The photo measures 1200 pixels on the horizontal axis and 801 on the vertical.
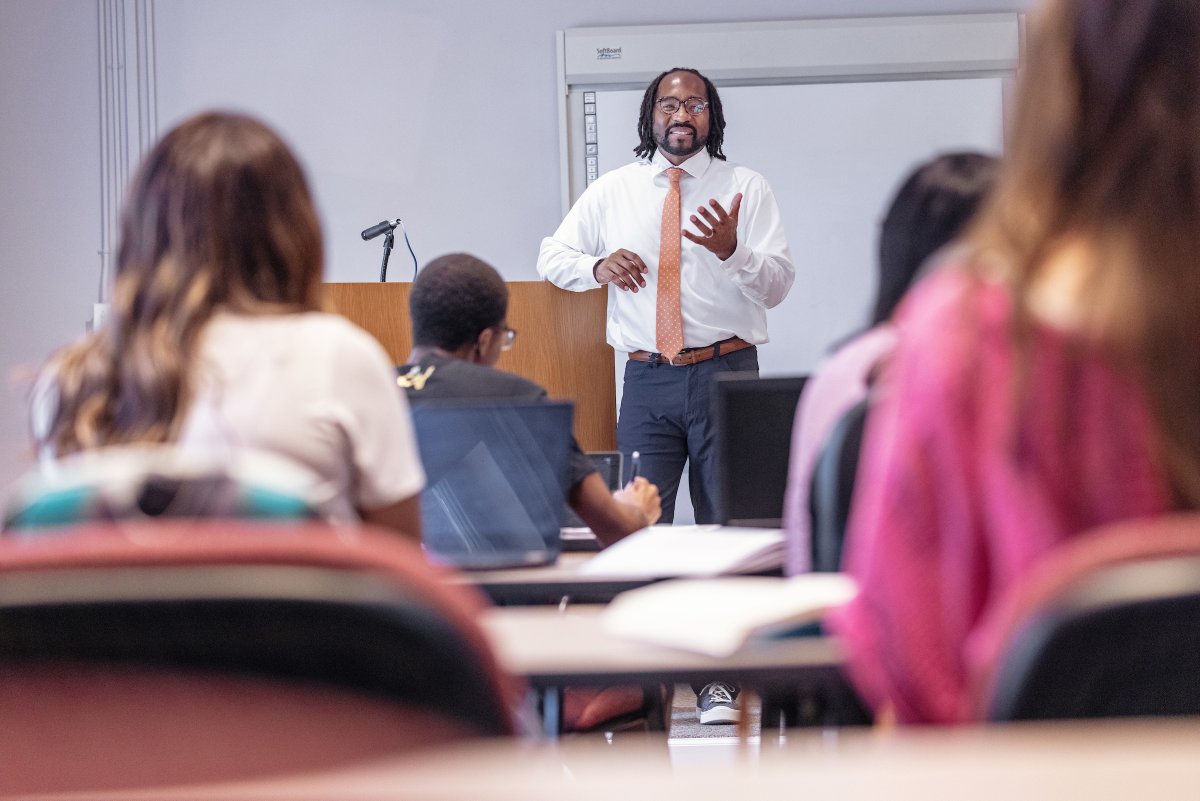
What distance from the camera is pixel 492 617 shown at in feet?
5.21

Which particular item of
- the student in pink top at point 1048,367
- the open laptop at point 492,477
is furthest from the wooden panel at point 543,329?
the student in pink top at point 1048,367

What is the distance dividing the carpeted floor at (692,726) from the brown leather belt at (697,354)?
1.10 meters

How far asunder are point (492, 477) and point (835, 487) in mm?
702

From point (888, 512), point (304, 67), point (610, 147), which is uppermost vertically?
point (304, 67)

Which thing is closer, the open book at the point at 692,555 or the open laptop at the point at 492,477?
the open book at the point at 692,555

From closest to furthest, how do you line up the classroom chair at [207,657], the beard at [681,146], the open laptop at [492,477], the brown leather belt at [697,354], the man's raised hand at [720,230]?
the classroom chair at [207,657] < the open laptop at [492,477] < the man's raised hand at [720,230] < the brown leather belt at [697,354] < the beard at [681,146]

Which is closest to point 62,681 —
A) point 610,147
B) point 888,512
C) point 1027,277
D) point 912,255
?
point 888,512

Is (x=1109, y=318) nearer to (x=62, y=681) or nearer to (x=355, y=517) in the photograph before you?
(x=62, y=681)

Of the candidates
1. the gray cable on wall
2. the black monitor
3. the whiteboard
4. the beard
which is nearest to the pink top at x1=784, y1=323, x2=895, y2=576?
the black monitor

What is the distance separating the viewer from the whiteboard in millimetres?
5758

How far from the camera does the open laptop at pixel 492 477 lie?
2.01 m

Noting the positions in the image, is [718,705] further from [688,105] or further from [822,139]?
[822,139]

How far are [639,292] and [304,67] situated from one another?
2364mm

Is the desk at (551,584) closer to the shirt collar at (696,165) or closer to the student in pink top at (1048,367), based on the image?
the student in pink top at (1048,367)
